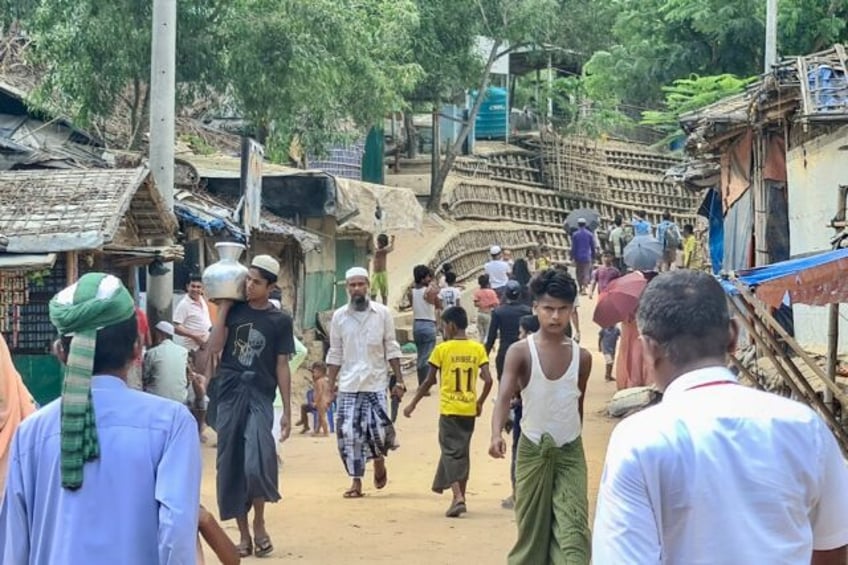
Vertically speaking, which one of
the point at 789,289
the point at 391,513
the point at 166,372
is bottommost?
the point at 391,513

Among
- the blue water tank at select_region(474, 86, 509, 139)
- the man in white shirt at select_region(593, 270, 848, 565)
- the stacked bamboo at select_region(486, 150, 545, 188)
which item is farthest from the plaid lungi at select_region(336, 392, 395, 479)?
the blue water tank at select_region(474, 86, 509, 139)

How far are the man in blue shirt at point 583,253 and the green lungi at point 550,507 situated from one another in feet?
72.1

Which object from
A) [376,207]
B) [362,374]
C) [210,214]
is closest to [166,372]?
[362,374]

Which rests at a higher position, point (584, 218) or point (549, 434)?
point (584, 218)

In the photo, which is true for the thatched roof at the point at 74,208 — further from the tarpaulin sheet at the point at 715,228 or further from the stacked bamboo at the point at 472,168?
the stacked bamboo at the point at 472,168

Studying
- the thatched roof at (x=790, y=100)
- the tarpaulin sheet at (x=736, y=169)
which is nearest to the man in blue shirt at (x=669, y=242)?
the tarpaulin sheet at (x=736, y=169)

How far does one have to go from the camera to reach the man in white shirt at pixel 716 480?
278cm

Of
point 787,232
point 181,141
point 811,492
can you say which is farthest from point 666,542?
point 181,141

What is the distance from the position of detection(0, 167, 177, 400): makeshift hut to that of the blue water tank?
2744 cm

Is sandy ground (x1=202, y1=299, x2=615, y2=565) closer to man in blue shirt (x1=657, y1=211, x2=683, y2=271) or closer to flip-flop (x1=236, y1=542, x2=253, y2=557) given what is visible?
flip-flop (x1=236, y1=542, x2=253, y2=557)

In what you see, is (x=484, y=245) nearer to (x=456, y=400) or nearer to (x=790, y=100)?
(x=790, y=100)

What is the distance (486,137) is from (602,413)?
24488mm

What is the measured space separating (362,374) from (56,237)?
2.78 meters

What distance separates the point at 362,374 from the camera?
10.1 m
